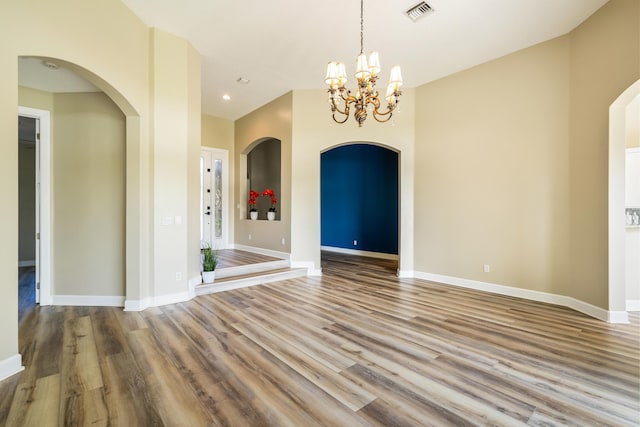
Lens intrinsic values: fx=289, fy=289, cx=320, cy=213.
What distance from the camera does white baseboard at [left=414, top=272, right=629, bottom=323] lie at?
3361mm

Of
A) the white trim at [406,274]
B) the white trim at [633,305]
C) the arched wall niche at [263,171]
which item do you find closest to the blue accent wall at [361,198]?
the arched wall niche at [263,171]

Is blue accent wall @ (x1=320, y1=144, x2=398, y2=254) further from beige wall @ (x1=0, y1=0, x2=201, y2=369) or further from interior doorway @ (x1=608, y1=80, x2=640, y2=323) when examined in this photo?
beige wall @ (x1=0, y1=0, x2=201, y2=369)

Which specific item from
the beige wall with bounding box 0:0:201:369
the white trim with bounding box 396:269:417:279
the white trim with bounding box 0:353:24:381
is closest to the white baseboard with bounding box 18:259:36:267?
the beige wall with bounding box 0:0:201:369

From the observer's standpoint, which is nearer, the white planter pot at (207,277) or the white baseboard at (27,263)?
the white planter pot at (207,277)

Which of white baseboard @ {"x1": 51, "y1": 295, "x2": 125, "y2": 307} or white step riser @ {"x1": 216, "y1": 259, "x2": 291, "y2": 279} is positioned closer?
white baseboard @ {"x1": 51, "y1": 295, "x2": 125, "y2": 307}

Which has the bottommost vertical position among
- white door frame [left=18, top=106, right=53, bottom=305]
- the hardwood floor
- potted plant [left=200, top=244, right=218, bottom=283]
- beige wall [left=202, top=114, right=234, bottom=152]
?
the hardwood floor

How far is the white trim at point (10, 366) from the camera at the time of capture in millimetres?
2174

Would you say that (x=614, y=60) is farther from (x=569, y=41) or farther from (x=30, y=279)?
(x=30, y=279)

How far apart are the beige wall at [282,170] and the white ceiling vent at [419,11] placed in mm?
2864

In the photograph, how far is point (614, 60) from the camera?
10.8ft

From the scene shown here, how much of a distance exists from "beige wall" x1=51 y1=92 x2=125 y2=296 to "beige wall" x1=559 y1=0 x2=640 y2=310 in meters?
5.96

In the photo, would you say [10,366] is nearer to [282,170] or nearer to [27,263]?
[282,170]

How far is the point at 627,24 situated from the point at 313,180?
179 inches

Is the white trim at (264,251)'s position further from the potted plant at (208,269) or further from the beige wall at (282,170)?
the potted plant at (208,269)
